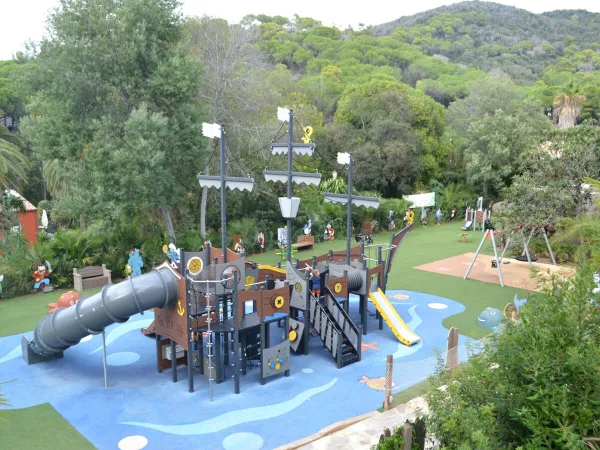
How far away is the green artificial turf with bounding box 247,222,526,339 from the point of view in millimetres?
16525

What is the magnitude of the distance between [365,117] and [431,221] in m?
8.02

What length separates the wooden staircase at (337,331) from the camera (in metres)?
12.3

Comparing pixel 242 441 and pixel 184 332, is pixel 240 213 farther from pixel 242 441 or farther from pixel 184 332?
pixel 242 441

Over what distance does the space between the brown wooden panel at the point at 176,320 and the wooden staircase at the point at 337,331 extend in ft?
10.3

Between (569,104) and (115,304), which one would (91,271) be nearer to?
(115,304)

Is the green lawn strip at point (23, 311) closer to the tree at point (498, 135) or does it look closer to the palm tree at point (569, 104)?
the tree at point (498, 135)

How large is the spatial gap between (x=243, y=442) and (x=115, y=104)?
1391 centimetres

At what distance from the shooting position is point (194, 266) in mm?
11969

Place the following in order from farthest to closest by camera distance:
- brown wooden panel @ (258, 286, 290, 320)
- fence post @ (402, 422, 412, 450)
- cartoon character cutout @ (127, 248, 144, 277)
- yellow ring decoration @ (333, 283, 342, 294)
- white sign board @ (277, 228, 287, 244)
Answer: white sign board @ (277, 228, 287, 244) < cartoon character cutout @ (127, 248, 144, 277) < yellow ring decoration @ (333, 283, 342, 294) < brown wooden panel @ (258, 286, 290, 320) < fence post @ (402, 422, 412, 450)

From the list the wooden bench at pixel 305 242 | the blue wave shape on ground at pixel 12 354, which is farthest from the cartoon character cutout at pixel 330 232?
the blue wave shape on ground at pixel 12 354

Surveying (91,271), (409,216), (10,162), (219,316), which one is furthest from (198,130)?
(409,216)

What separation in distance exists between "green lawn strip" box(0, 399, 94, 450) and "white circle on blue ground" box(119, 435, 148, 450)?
0.49m

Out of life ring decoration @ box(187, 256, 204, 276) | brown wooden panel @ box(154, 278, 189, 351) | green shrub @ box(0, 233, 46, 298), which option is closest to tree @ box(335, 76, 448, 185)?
green shrub @ box(0, 233, 46, 298)

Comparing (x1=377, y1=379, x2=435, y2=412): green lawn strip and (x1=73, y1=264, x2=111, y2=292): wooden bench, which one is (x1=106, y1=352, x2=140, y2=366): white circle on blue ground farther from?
(x1=73, y1=264, x2=111, y2=292): wooden bench
